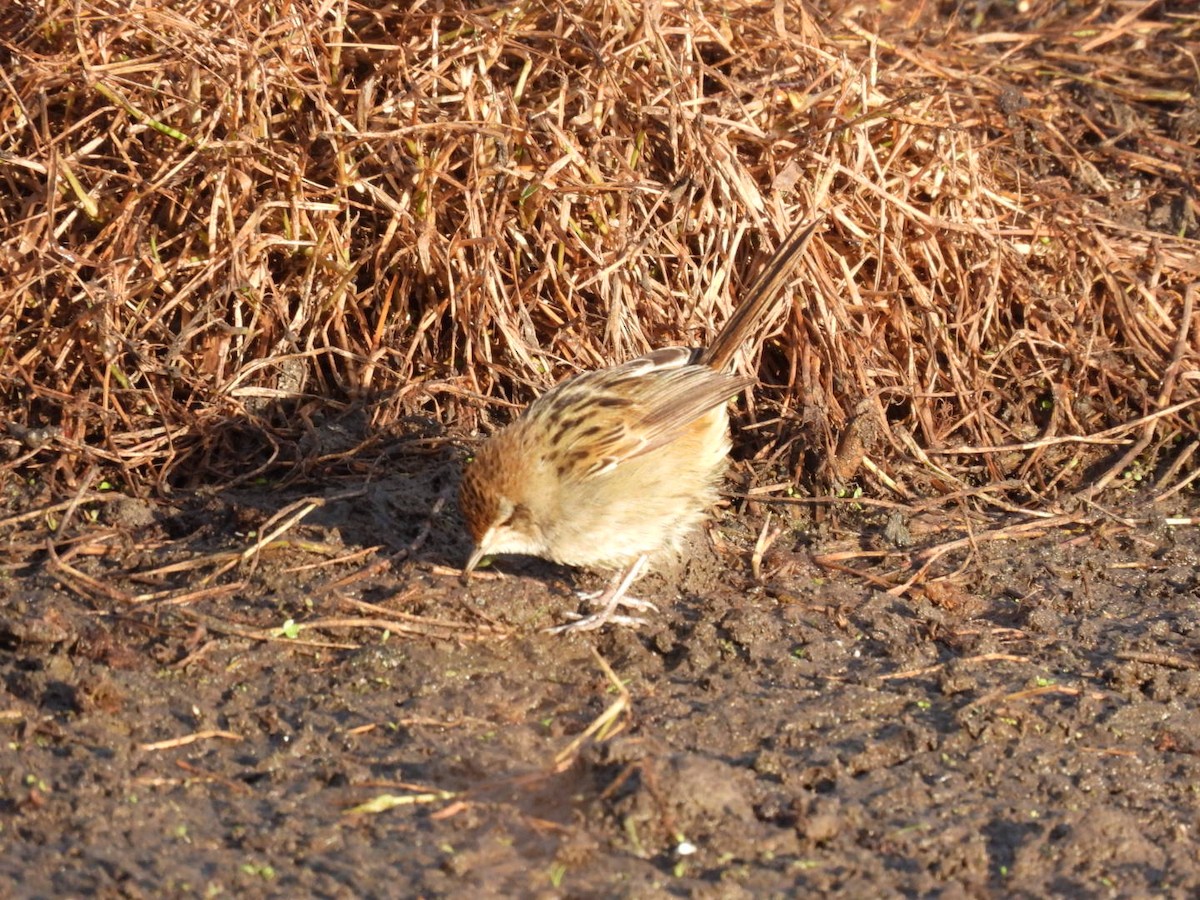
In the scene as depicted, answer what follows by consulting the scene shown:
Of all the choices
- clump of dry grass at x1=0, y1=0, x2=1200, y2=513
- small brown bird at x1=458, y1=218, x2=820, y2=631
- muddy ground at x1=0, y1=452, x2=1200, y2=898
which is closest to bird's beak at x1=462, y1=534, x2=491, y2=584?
small brown bird at x1=458, y1=218, x2=820, y2=631

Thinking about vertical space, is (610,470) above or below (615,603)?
above

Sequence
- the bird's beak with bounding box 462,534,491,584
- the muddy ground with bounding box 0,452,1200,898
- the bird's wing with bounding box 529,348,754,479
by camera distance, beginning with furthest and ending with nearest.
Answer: the bird's wing with bounding box 529,348,754,479
the bird's beak with bounding box 462,534,491,584
the muddy ground with bounding box 0,452,1200,898

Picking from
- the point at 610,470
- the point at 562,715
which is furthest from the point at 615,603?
the point at 562,715

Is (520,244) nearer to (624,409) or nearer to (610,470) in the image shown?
(624,409)

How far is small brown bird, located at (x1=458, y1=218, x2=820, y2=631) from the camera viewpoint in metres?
5.36

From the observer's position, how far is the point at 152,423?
6223 millimetres

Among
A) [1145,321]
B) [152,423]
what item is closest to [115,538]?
[152,423]

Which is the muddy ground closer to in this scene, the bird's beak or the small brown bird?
the bird's beak

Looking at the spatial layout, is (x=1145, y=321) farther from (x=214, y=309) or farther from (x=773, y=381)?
(x=214, y=309)

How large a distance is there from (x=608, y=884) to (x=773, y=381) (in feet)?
11.7

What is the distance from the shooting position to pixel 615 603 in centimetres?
544

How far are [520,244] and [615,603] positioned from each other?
198 centimetres

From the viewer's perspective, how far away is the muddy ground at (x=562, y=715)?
3928 mm

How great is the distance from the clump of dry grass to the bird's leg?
1.26m
